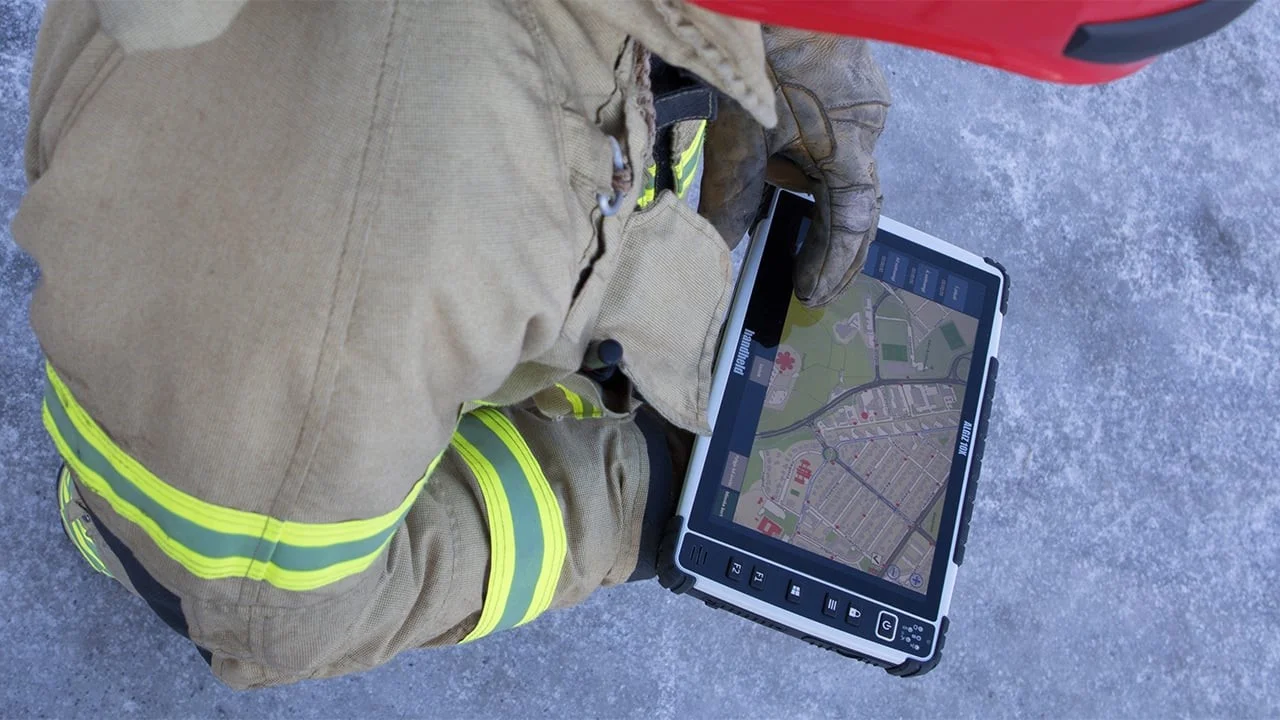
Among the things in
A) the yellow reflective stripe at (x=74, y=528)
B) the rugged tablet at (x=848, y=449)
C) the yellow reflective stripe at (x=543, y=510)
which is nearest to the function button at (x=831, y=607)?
the rugged tablet at (x=848, y=449)

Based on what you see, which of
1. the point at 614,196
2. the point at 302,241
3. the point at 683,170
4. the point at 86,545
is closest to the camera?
the point at 302,241

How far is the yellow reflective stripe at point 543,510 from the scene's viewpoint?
93 cm

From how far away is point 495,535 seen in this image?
0.89 m

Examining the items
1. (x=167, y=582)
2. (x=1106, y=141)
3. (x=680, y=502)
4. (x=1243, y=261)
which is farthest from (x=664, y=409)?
(x=1243, y=261)

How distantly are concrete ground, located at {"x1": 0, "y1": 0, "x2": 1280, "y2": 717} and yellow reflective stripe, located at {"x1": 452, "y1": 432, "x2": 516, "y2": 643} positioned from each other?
17.0 inches

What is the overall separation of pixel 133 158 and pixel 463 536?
422 mm

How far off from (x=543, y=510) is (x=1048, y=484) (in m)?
Answer: 0.93

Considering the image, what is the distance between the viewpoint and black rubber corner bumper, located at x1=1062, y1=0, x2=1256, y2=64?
23.9 inches

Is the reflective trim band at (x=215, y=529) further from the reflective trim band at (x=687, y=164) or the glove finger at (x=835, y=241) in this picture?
the glove finger at (x=835, y=241)

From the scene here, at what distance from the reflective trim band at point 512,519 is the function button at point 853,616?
1.07ft

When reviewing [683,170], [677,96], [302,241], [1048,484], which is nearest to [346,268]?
[302,241]

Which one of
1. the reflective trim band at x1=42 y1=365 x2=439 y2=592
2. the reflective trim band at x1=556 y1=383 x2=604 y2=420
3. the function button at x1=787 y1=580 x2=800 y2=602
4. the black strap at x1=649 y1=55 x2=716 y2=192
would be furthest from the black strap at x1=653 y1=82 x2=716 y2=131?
the function button at x1=787 y1=580 x2=800 y2=602

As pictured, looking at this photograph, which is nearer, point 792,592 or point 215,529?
point 215,529

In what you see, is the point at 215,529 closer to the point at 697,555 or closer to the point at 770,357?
the point at 697,555
